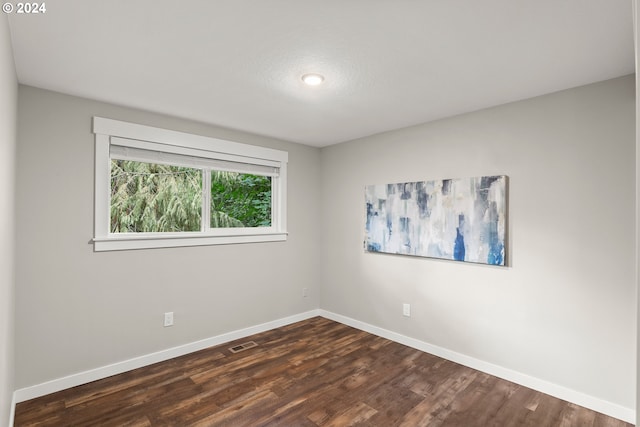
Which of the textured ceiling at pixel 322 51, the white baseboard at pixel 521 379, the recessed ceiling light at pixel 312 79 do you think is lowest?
the white baseboard at pixel 521 379

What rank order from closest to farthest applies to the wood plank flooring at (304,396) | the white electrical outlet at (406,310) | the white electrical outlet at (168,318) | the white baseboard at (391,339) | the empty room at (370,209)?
1. the empty room at (370,209)
2. the wood plank flooring at (304,396)
3. the white baseboard at (391,339)
4. the white electrical outlet at (168,318)
5. the white electrical outlet at (406,310)

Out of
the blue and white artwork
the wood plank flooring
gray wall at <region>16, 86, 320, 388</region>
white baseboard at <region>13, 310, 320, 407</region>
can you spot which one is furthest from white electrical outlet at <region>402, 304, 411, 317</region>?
gray wall at <region>16, 86, 320, 388</region>

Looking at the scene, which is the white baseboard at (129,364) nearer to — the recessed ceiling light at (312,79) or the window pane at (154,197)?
the window pane at (154,197)

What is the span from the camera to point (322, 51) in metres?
1.92

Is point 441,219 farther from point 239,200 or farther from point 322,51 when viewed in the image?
point 239,200

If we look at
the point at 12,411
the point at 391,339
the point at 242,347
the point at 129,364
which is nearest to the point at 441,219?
the point at 391,339

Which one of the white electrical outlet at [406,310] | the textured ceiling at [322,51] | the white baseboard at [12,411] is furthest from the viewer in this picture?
the white electrical outlet at [406,310]

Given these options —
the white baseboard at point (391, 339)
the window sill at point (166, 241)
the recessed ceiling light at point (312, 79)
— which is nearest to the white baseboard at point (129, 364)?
the white baseboard at point (391, 339)

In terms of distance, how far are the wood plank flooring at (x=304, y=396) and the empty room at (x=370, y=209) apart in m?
0.02

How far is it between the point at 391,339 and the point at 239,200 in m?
2.33

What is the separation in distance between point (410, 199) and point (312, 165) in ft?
4.98

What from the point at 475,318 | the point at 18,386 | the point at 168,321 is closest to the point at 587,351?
the point at 475,318

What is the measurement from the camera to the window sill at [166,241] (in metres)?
2.74

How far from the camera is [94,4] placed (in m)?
1.51
